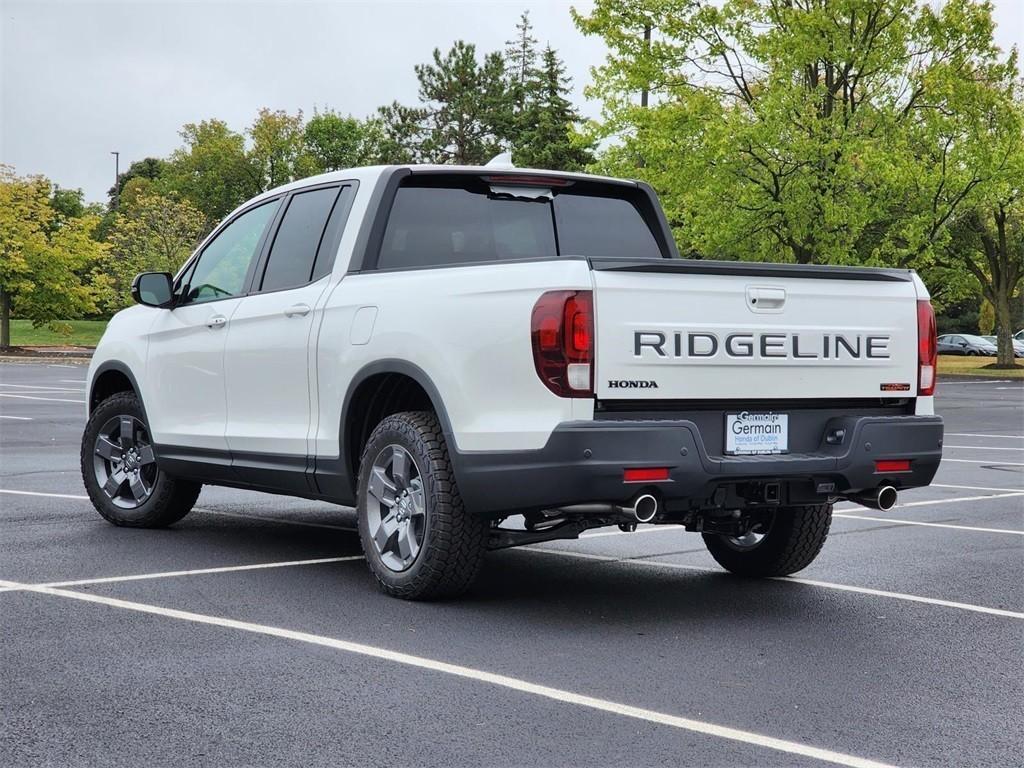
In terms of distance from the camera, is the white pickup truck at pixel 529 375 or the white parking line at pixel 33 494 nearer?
the white pickup truck at pixel 529 375

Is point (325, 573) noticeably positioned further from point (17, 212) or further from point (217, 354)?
point (17, 212)

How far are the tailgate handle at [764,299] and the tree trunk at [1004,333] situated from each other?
45662 mm

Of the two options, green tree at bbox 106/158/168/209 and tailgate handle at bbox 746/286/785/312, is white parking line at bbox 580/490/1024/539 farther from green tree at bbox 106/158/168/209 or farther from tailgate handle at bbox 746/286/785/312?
green tree at bbox 106/158/168/209

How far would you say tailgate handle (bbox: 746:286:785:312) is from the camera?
5945 mm

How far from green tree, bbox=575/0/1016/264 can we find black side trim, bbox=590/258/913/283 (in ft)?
79.6

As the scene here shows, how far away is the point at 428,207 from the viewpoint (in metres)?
7.07

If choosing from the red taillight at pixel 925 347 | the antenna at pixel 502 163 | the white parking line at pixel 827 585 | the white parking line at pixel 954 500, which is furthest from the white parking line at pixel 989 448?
the antenna at pixel 502 163

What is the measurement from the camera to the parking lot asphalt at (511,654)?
412 centimetres

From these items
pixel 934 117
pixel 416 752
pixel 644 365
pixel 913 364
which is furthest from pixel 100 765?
pixel 934 117

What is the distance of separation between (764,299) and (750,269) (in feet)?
0.53

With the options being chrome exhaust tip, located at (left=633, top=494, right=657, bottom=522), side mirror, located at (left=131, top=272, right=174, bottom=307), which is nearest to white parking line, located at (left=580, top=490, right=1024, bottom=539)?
chrome exhaust tip, located at (left=633, top=494, right=657, bottom=522)

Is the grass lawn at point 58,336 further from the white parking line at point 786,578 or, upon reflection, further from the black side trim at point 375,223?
the black side trim at point 375,223

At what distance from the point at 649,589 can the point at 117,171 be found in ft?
365

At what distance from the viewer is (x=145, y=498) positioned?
28.5 ft
